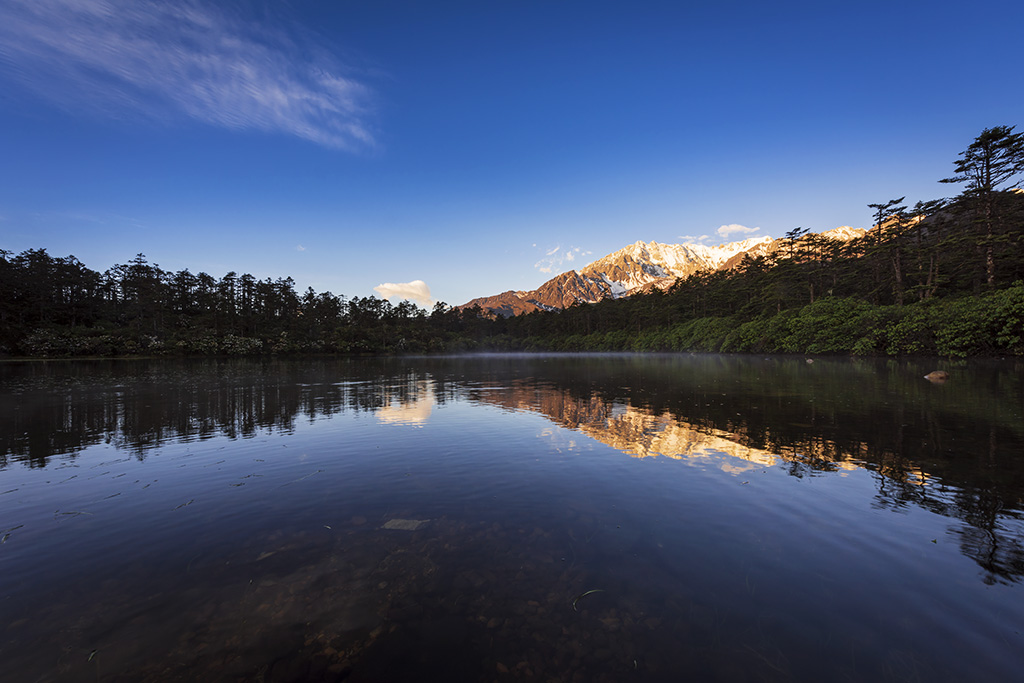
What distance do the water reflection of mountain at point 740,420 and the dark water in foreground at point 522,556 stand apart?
0.16 metres

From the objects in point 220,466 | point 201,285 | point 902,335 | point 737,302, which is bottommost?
point 220,466

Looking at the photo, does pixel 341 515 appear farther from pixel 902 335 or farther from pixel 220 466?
pixel 902 335

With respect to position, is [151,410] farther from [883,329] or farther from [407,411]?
[883,329]

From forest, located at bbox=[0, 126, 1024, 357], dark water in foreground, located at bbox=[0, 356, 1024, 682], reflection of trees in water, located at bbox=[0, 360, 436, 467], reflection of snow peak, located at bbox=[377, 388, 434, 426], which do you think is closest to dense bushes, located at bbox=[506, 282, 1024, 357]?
forest, located at bbox=[0, 126, 1024, 357]

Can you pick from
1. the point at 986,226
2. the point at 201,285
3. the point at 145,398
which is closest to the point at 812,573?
the point at 145,398

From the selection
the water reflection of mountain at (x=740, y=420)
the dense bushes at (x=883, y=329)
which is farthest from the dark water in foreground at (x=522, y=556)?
the dense bushes at (x=883, y=329)

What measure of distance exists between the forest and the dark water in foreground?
47839 mm

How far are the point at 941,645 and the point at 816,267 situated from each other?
11107 centimetres

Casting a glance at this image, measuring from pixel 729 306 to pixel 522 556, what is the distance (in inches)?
5350

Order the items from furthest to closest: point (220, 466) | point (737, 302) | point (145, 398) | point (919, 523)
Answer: point (737, 302) → point (145, 398) → point (220, 466) → point (919, 523)

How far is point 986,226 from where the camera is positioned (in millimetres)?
54625

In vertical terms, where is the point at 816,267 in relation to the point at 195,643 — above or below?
above

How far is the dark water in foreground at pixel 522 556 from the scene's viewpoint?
179 inches

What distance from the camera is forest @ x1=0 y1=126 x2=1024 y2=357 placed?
169ft
